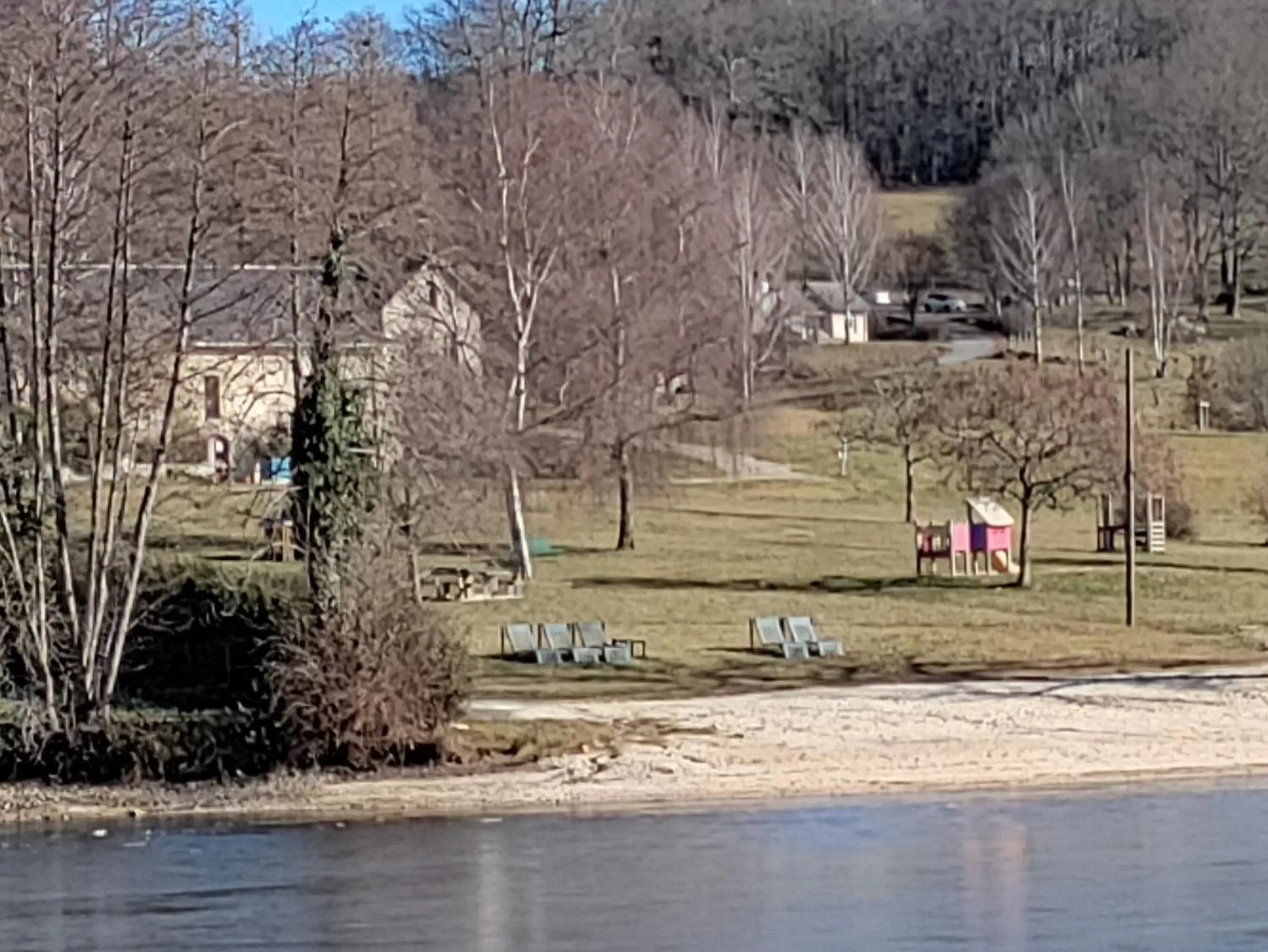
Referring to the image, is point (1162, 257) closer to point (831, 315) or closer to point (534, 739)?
point (831, 315)

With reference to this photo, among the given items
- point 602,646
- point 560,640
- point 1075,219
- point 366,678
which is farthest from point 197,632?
point 1075,219

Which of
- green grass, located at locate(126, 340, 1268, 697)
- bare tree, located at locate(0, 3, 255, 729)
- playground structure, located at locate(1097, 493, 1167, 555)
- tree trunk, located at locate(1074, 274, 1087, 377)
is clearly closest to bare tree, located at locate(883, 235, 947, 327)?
tree trunk, located at locate(1074, 274, 1087, 377)

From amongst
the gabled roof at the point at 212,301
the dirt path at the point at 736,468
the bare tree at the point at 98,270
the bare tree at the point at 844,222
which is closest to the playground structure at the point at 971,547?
the dirt path at the point at 736,468

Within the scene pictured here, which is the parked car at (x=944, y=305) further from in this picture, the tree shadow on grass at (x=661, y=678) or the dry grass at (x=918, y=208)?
the tree shadow on grass at (x=661, y=678)

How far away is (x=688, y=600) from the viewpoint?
4234 centimetres

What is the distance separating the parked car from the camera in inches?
4296

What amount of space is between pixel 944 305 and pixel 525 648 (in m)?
77.8

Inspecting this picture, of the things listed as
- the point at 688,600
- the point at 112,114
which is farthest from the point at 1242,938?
the point at 688,600

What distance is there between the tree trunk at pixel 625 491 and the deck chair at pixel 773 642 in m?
14.7

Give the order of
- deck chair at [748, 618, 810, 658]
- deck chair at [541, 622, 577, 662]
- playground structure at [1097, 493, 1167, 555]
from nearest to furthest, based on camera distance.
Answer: deck chair at [541, 622, 577, 662] < deck chair at [748, 618, 810, 658] < playground structure at [1097, 493, 1167, 555]

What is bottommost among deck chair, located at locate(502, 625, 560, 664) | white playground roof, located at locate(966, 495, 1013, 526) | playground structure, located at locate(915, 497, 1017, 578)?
deck chair, located at locate(502, 625, 560, 664)

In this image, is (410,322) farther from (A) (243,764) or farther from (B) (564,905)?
(B) (564,905)

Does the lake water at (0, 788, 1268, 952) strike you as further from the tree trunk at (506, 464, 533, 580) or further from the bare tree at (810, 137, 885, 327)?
the bare tree at (810, 137, 885, 327)

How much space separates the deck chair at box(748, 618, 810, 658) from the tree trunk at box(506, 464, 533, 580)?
987 cm
